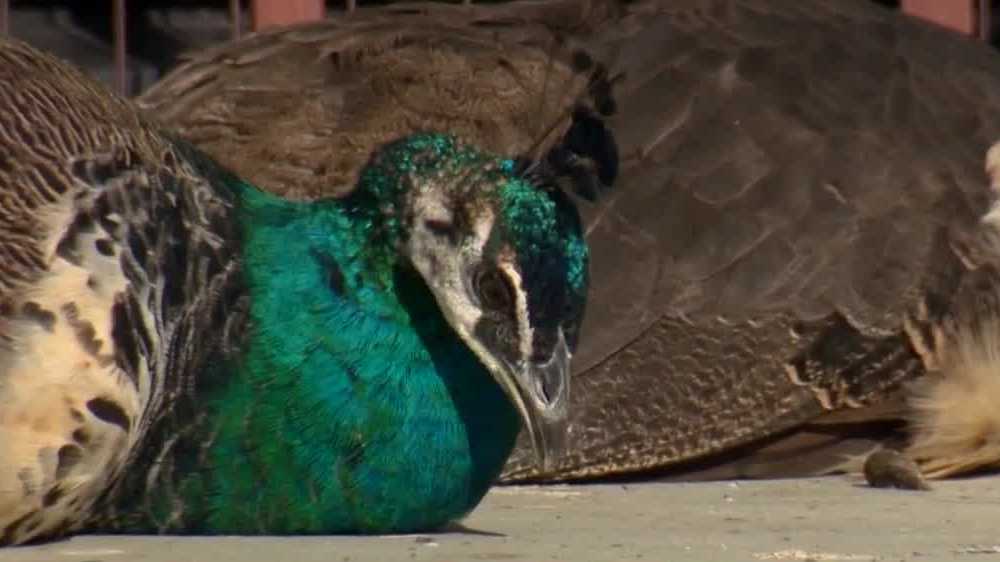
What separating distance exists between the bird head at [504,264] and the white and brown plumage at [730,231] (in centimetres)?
123

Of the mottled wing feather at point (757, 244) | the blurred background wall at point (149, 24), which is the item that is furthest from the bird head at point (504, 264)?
the blurred background wall at point (149, 24)

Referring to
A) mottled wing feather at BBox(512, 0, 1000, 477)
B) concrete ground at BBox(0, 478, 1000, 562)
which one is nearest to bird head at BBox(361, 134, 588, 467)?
concrete ground at BBox(0, 478, 1000, 562)

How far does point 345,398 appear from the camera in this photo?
441 centimetres

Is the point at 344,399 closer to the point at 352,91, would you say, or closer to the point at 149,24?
the point at 352,91

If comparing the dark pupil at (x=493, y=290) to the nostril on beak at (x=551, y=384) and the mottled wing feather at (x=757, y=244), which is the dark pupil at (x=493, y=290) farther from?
the mottled wing feather at (x=757, y=244)

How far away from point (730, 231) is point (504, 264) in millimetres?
1703

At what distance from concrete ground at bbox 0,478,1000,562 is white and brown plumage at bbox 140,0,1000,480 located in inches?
5.5

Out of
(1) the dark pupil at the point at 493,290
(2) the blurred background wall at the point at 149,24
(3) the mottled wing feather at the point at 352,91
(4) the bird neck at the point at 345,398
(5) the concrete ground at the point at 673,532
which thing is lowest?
(5) the concrete ground at the point at 673,532

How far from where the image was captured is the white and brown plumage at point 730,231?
19.1 ft

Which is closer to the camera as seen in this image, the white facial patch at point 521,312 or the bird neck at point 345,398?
the white facial patch at point 521,312

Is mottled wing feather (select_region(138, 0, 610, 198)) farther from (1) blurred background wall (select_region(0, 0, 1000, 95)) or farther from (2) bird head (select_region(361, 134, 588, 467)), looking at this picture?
(2) bird head (select_region(361, 134, 588, 467))

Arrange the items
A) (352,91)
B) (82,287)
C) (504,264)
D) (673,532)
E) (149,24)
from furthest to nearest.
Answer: (149,24) → (352,91) → (673,532) → (504,264) → (82,287)

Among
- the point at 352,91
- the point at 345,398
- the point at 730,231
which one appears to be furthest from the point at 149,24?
the point at 345,398

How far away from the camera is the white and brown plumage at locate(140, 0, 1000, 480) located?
583 cm
